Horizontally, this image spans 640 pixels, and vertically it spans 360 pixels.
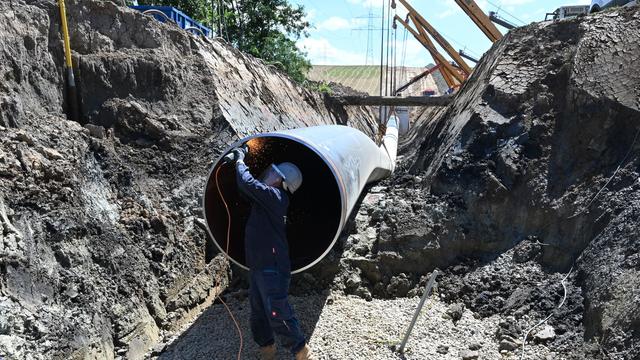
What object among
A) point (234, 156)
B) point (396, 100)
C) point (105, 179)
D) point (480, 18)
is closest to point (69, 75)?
point (105, 179)

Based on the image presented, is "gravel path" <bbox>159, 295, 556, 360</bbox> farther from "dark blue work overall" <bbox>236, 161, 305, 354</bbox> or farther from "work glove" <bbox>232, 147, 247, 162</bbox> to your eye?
"work glove" <bbox>232, 147, 247, 162</bbox>

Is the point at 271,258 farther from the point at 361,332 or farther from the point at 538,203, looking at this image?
the point at 538,203

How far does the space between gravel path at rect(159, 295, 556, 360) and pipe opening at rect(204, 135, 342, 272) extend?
2.08ft

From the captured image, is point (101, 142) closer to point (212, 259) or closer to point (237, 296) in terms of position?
point (212, 259)

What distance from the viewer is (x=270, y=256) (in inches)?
158

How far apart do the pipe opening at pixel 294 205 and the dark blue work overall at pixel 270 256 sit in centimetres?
74

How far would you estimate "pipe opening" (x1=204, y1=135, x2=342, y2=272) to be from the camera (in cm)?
491

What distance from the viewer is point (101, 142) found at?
5602 millimetres

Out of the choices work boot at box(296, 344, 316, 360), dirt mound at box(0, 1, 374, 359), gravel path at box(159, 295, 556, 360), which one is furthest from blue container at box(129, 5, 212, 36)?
work boot at box(296, 344, 316, 360)

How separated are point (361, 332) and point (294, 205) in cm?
161

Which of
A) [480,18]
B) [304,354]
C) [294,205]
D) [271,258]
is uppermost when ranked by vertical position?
[480,18]

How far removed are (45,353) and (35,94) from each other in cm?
306

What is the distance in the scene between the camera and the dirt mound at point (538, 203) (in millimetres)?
4789

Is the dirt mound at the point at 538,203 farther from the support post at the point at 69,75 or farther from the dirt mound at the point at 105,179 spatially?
the support post at the point at 69,75
